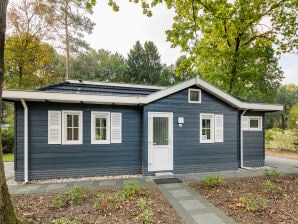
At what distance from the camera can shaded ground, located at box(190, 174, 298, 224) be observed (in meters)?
3.30

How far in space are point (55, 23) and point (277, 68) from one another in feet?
56.4

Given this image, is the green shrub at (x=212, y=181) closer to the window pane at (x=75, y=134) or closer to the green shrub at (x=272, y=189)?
the green shrub at (x=272, y=189)

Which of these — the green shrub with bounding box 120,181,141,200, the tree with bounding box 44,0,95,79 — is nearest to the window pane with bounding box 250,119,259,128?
the green shrub with bounding box 120,181,141,200

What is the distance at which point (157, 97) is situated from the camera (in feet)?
19.9

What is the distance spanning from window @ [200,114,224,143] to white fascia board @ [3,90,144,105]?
2.70 m

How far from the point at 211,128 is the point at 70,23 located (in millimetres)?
13362

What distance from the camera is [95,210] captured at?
3.44 meters

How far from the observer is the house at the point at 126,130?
5.44 metres

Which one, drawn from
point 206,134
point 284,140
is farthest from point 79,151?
point 284,140

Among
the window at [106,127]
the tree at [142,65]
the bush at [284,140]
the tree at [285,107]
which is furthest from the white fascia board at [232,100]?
the tree at [285,107]

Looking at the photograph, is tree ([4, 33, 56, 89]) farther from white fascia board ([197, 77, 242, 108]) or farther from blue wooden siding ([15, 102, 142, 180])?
white fascia board ([197, 77, 242, 108])

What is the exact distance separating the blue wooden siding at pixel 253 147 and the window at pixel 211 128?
145 cm

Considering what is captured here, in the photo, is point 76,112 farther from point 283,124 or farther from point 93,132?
point 283,124

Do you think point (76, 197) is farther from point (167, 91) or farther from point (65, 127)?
point (167, 91)
